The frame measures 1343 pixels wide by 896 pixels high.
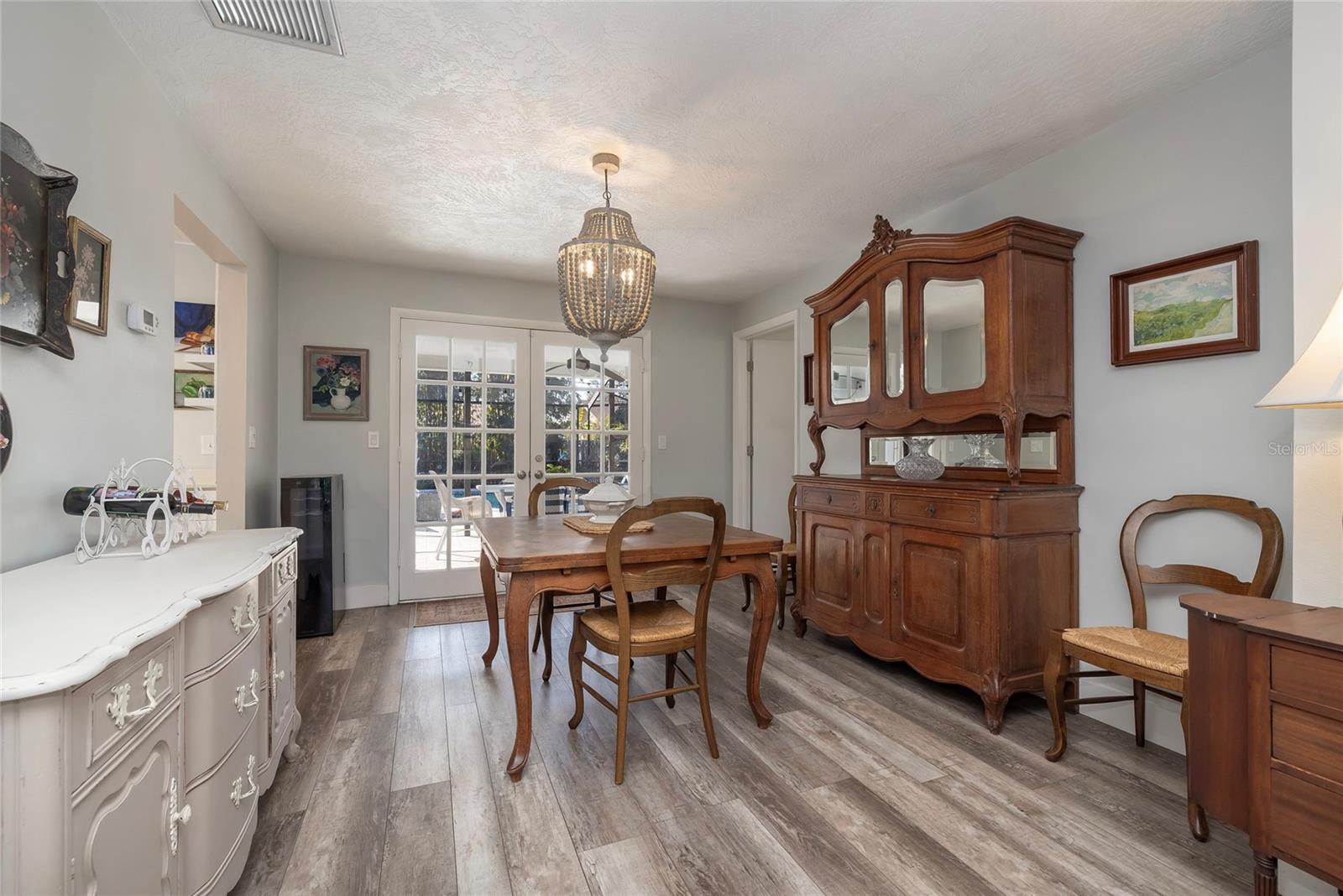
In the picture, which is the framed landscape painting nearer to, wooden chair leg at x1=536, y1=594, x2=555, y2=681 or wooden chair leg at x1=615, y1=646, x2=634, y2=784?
wooden chair leg at x1=615, y1=646, x2=634, y2=784

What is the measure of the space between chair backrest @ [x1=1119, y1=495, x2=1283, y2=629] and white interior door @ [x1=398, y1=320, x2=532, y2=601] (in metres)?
3.73

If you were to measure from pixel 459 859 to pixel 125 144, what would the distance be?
2.42 metres

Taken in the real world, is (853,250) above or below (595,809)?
above

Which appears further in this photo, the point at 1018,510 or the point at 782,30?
the point at 1018,510

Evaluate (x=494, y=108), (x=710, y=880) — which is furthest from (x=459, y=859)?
(x=494, y=108)

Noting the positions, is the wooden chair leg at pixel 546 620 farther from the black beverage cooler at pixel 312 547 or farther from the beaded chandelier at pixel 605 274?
the black beverage cooler at pixel 312 547

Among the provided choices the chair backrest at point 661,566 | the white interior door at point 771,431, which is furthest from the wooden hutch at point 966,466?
the white interior door at point 771,431

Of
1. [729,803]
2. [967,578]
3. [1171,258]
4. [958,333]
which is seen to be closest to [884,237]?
[958,333]

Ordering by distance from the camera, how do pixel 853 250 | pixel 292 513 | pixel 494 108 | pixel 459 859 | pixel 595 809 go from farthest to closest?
pixel 853 250 → pixel 292 513 → pixel 494 108 → pixel 595 809 → pixel 459 859

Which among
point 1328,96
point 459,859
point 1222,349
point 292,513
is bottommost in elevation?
point 459,859

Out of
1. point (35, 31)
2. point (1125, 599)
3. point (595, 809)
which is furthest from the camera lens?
point (1125, 599)

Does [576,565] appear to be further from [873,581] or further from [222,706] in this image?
[873,581]

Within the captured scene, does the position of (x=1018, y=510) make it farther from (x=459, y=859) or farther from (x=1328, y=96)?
(x=459, y=859)

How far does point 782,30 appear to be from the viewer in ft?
5.85
